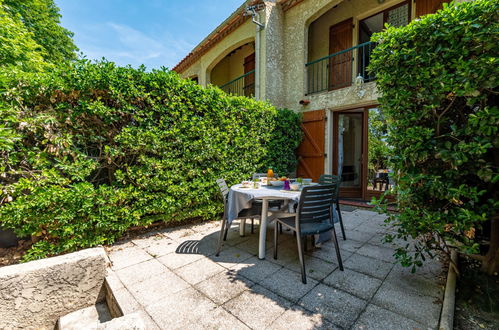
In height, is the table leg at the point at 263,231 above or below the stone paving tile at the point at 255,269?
above

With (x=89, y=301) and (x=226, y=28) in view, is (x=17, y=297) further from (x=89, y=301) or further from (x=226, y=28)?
(x=226, y=28)

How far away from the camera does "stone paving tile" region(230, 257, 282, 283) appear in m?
2.13

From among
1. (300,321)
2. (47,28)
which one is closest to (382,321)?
(300,321)

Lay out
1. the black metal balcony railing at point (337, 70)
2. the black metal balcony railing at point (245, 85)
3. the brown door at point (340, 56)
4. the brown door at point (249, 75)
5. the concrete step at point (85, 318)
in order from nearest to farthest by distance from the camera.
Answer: the concrete step at point (85, 318)
the black metal balcony railing at point (337, 70)
the brown door at point (340, 56)
the black metal balcony railing at point (245, 85)
the brown door at point (249, 75)

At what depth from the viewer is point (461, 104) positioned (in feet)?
5.89

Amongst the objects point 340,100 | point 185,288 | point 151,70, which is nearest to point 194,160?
point 151,70

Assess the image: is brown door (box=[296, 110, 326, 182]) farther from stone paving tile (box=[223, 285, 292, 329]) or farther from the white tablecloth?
stone paving tile (box=[223, 285, 292, 329])

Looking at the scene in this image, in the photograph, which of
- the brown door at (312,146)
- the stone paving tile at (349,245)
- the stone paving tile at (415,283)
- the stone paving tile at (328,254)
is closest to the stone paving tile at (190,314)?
the stone paving tile at (328,254)

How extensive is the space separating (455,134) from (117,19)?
9264mm

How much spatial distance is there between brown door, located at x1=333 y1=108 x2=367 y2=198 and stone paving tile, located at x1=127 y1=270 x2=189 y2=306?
481 cm

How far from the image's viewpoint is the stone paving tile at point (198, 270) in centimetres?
211

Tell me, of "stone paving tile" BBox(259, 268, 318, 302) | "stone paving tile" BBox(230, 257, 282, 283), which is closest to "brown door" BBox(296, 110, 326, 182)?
"stone paving tile" BBox(230, 257, 282, 283)

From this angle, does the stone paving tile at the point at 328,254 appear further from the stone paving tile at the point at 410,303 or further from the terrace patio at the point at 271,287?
the stone paving tile at the point at 410,303

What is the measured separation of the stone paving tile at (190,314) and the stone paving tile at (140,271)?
51cm
